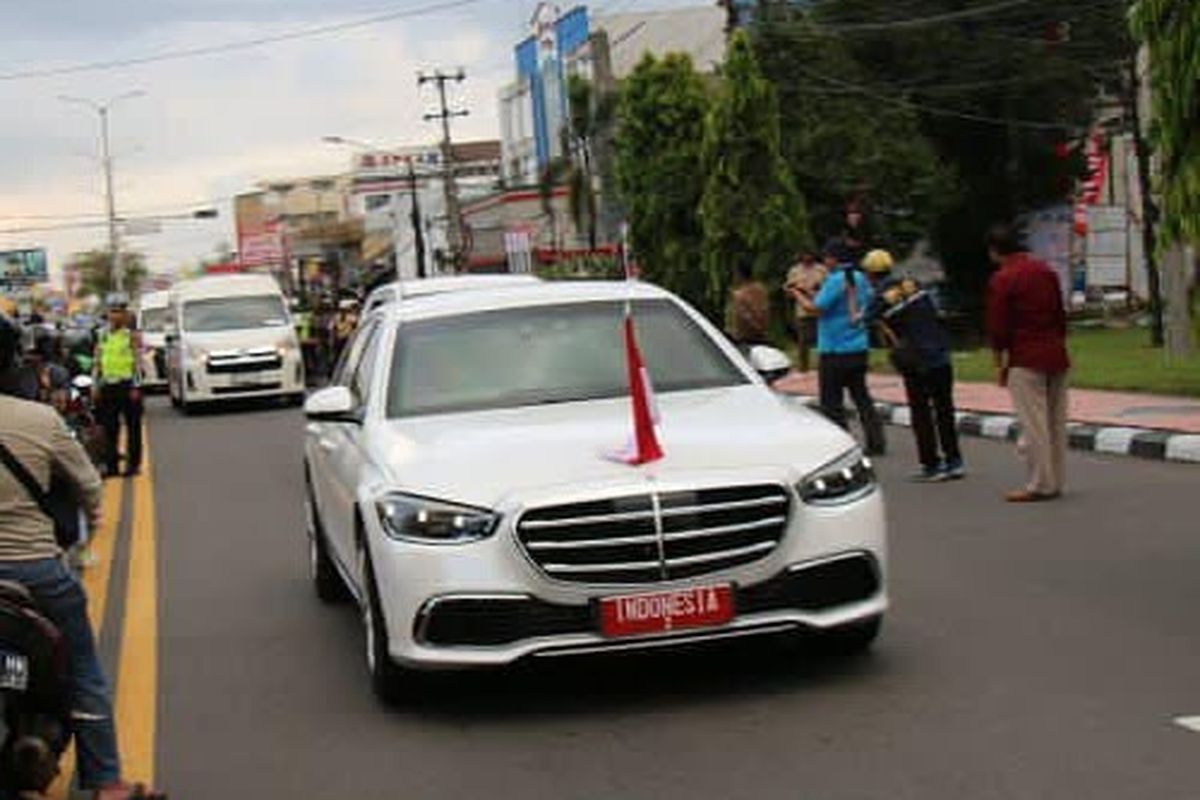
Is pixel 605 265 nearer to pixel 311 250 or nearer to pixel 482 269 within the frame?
pixel 482 269

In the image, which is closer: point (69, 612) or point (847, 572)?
point (69, 612)

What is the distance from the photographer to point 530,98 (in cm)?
9525

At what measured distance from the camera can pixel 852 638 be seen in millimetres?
7602

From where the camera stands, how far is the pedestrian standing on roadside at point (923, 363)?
544 inches

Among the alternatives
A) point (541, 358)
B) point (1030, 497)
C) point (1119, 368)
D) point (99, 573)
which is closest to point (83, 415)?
point (99, 573)

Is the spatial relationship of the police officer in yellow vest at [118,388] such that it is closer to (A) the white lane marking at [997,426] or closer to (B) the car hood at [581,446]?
(A) the white lane marking at [997,426]

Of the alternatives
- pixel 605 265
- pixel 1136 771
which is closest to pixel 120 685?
pixel 1136 771

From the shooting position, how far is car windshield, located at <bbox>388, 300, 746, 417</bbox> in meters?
8.10

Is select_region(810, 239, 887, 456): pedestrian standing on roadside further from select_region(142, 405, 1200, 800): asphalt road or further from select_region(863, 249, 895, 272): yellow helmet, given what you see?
select_region(142, 405, 1200, 800): asphalt road

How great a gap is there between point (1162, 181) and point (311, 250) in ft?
444

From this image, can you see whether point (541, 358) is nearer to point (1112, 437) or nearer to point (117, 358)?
point (1112, 437)

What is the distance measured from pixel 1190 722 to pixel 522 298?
365cm

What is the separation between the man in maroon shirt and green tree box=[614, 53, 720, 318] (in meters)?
22.7

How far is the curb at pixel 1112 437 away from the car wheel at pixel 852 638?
5689 millimetres
